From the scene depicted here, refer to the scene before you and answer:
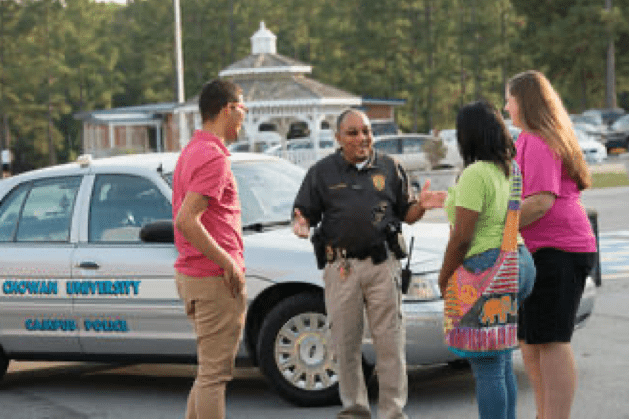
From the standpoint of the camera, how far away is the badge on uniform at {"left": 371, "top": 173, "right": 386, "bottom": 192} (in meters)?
6.57

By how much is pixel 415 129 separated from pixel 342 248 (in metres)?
73.4

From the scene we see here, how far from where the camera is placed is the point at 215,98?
236 inches

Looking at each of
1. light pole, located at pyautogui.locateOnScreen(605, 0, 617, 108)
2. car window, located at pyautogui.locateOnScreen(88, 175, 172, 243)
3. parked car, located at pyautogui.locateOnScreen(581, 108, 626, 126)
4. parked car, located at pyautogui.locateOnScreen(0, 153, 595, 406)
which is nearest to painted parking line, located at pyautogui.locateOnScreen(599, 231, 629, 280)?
parked car, located at pyautogui.locateOnScreen(0, 153, 595, 406)

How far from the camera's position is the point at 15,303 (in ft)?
27.9

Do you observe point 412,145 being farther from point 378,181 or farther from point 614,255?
point 378,181

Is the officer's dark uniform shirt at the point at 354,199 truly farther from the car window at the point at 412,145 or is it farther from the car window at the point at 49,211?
the car window at the point at 412,145

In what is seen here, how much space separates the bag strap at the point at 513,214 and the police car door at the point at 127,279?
289 cm

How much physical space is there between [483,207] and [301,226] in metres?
1.19

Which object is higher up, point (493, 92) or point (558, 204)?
point (558, 204)

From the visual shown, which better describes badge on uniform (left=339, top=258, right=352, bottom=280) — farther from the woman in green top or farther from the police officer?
the woman in green top

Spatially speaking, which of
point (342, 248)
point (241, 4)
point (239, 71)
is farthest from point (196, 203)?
point (241, 4)

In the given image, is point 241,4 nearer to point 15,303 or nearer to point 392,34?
point 392,34

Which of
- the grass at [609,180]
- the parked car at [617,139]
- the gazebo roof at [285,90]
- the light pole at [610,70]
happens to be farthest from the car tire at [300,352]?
the light pole at [610,70]

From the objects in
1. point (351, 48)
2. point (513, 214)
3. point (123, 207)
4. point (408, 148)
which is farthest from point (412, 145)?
point (351, 48)
